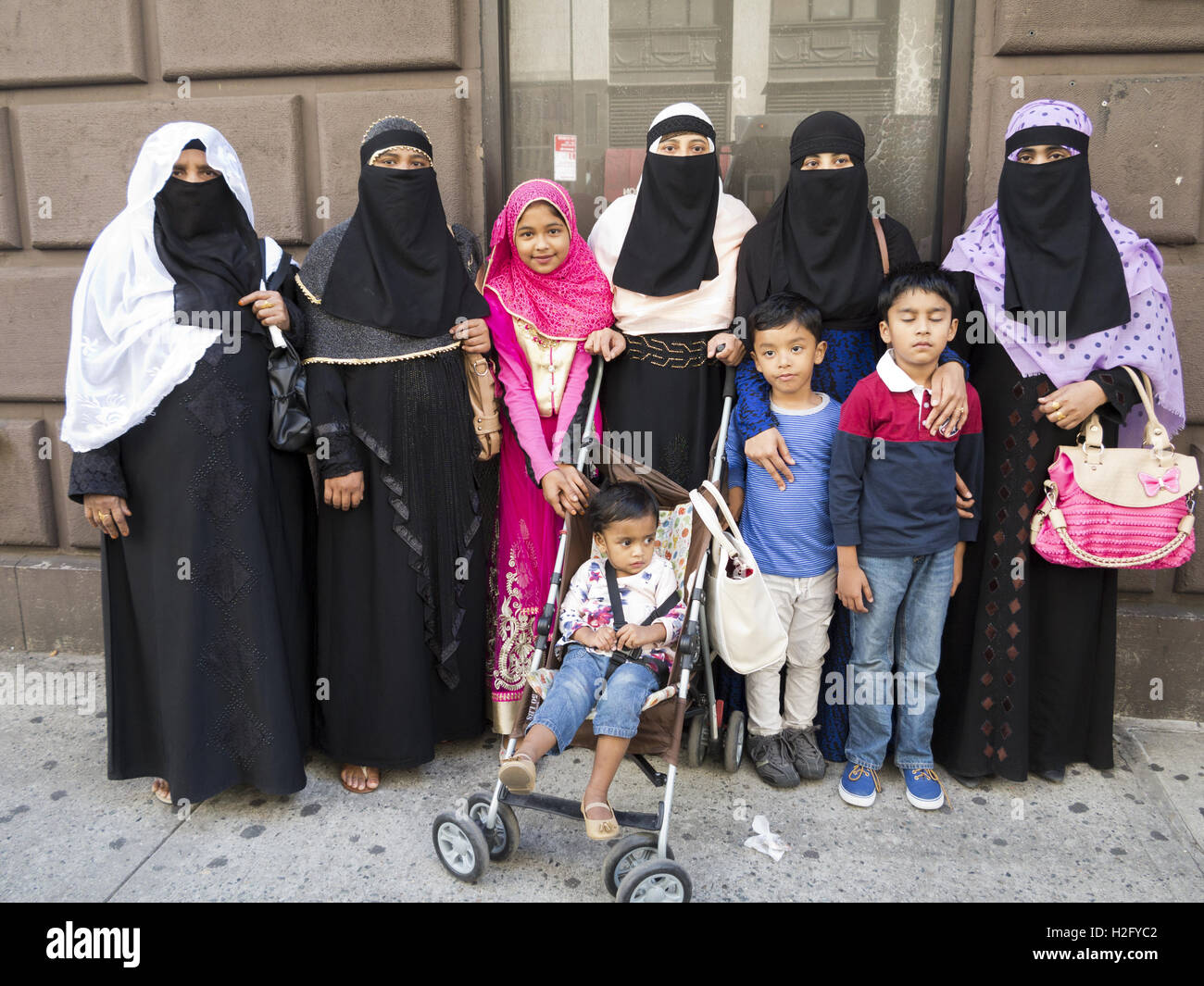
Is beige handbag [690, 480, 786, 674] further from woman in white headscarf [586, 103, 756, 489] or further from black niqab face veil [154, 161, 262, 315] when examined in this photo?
black niqab face veil [154, 161, 262, 315]

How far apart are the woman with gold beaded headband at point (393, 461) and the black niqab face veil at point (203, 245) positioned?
0.23 metres

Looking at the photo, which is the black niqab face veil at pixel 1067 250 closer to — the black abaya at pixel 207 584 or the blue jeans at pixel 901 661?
the blue jeans at pixel 901 661

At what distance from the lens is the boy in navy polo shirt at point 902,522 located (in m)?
2.96

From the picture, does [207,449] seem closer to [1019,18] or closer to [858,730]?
[858,730]

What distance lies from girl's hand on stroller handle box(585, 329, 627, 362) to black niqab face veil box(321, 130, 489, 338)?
517 mm

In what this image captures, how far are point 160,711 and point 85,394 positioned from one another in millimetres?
1109

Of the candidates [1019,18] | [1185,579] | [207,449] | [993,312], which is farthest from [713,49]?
[1185,579]

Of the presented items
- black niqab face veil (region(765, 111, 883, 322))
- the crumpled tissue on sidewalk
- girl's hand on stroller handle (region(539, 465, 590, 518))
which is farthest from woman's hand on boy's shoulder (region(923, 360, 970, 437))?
the crumpled tissue on sidewalk

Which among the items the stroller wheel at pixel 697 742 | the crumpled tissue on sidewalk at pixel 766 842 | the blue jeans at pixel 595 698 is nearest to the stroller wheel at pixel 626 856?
the blue jeans at pixel 595 698

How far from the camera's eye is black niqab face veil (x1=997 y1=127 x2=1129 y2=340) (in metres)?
2.96

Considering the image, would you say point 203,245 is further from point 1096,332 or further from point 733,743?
point 1096,332

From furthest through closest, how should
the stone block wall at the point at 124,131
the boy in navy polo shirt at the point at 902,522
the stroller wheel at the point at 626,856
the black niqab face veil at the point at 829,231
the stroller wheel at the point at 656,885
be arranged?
the stone block wall at the point at 124,131 < the black niqab face veil at the point at 829,231 < the boy in navy polo shirt at the point at 902,522 < the stroller wheel at the point at 626,856 < the stroller wheel at the point at 656,885

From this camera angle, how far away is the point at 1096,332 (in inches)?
118

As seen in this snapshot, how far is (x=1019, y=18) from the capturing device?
352 cm
